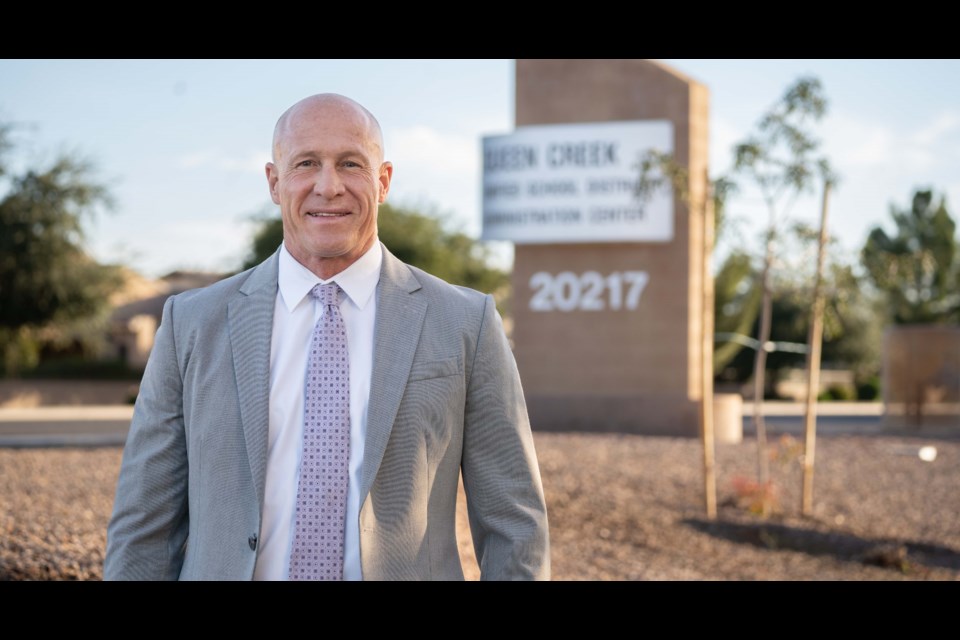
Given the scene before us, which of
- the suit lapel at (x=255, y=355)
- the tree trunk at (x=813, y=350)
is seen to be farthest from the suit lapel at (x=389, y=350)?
the tree trunk at (x=813, y=350)

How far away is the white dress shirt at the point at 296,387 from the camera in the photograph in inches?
103

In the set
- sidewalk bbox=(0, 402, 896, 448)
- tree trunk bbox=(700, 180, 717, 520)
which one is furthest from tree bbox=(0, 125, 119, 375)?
tree trunk bbox=(700, 180, 717, 520)

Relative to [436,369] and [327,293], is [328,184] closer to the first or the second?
[327,293]

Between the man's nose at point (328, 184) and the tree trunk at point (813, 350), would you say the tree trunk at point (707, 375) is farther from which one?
the man's nose at point (328, 184)

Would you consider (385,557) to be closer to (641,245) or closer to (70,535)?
(70,535)

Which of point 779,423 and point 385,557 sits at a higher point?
point 385,557

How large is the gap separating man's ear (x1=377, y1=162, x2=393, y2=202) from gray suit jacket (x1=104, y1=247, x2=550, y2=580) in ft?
0.65

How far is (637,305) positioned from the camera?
59.0ft

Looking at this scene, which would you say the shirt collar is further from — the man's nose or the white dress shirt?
the man's nose

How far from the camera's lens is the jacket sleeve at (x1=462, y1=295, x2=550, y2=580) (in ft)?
8.90

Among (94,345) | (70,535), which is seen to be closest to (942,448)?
(70,535)

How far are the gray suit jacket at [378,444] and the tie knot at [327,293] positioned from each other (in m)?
0.10
